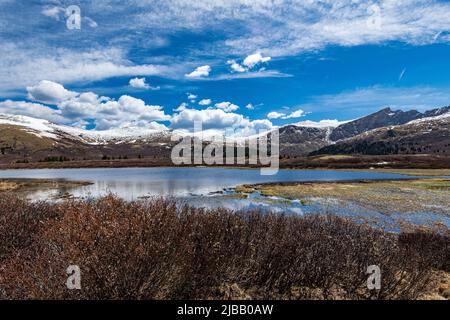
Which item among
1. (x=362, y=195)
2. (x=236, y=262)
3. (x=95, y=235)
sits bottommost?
(x=362, y=195)

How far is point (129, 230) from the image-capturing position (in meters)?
7.28

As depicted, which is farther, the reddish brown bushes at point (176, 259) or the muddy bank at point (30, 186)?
the muddy bank at point (30, 186)

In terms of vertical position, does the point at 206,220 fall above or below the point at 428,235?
above

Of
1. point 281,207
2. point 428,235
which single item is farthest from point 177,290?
point 281,207

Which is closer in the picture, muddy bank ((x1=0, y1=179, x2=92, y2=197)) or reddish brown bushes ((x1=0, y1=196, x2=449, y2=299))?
reddish brown bushes ((x1=0, y1=196, x2=449, y2=299))

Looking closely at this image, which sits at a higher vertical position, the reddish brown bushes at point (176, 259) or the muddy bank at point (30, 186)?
the reddish brown bushes at point (176, 259)

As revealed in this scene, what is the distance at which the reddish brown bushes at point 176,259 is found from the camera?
21.3 feet

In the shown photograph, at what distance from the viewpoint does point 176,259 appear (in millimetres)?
7438

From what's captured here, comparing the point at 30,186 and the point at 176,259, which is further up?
the point at 176,259

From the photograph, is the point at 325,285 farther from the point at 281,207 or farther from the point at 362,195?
the point at 362,195

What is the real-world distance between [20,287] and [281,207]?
107ft

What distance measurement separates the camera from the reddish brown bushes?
649cm

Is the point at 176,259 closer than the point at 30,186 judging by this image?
Yes

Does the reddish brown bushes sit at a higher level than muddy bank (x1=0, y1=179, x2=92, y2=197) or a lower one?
higher
